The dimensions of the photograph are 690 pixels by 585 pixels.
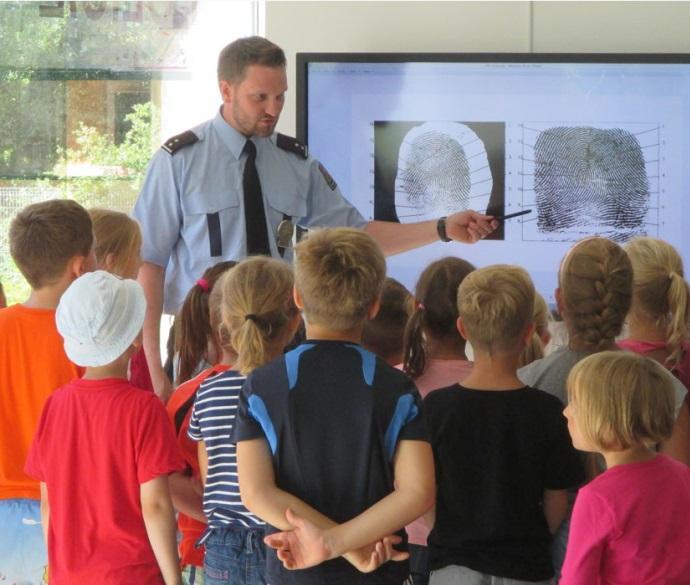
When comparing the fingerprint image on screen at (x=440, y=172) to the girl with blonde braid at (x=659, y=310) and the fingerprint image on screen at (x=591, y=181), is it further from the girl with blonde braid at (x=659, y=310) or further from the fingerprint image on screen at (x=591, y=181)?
the girl with blonde braid at (x=659, y=310)

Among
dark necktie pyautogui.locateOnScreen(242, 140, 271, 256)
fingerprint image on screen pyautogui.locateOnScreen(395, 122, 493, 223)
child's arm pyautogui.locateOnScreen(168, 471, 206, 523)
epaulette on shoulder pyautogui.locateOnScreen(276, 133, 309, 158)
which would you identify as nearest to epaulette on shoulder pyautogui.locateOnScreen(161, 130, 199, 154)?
dark necktie pyautogui.locateOnScreen(242, 140, 271, 256)

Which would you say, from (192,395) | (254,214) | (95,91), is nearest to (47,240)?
(192,395)

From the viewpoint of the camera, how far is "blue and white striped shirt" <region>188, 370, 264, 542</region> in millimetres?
1977

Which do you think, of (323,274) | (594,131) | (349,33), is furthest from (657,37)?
(323,274)

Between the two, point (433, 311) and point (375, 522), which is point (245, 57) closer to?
point (433, 311)

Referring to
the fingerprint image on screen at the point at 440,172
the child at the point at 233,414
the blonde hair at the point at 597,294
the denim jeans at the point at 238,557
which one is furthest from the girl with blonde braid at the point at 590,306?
the fingerprint image on screen at the point at 440,172

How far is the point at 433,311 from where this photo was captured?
91.6 inches

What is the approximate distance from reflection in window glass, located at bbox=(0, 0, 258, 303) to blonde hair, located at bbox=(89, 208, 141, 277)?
1.62 meters

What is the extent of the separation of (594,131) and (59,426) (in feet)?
8.95

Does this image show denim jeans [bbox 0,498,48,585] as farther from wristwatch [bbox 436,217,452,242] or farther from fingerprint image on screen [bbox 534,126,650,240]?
fingerprint image on screen [bbox 534,126,650,240]

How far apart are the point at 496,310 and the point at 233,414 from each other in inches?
21.1

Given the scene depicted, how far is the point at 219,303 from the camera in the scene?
2244mm

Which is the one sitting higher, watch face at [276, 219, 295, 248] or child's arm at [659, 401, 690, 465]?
watch face at [276, 219, 295, 248]

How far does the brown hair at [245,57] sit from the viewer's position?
3.17 metres
